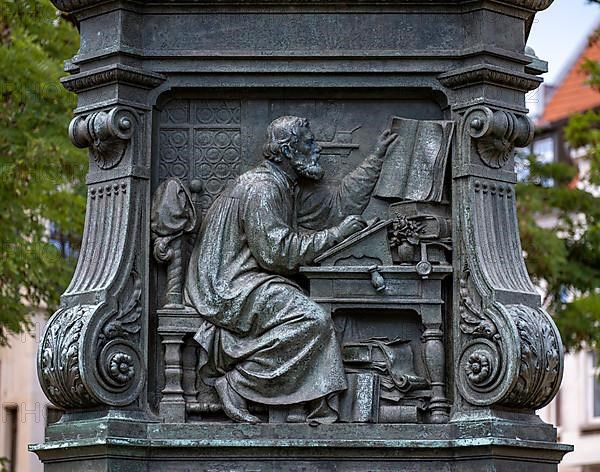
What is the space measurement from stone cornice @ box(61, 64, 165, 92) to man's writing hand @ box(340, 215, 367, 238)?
1485mm

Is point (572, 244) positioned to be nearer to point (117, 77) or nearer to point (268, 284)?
point (268, 284)

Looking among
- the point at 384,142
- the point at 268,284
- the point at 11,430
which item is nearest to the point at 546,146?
the point at 11,430

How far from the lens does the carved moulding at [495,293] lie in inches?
411

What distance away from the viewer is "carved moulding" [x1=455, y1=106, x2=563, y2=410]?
10445 mm

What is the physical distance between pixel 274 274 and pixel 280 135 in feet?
2.89

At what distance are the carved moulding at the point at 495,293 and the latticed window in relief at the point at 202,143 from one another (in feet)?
4.78

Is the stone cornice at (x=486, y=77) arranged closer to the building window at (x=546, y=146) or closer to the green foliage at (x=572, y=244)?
the green foliage at (x=572, y=244)

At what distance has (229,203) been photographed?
10.9 metres

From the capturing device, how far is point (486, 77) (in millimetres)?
10906

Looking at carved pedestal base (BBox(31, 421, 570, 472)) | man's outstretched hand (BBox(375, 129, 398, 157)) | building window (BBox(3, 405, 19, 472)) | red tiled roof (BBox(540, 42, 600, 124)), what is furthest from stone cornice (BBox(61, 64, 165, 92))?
red tiled roof (BBox(540, 42, 600, 124))

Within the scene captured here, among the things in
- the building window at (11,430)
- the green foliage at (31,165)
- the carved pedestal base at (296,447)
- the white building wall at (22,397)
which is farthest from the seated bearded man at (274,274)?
the building window at (11,430)

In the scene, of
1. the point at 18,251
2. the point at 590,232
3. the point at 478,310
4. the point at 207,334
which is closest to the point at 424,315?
the point at 478,310

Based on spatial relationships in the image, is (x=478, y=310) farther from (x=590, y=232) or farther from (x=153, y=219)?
(x=590, y=232)

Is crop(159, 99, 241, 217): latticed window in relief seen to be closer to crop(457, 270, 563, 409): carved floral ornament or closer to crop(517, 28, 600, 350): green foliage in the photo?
crop(457, 270, 563, 409): carved floral ornament
